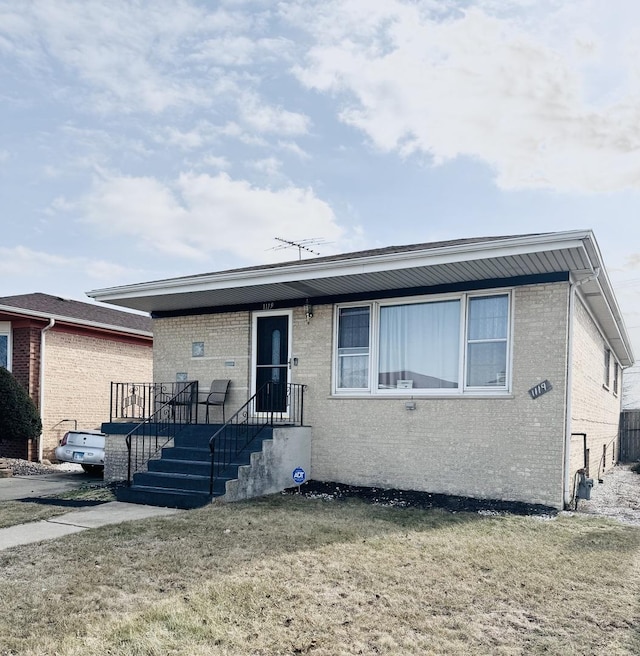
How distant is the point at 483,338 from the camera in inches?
346

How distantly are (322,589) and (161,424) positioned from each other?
6667 mm

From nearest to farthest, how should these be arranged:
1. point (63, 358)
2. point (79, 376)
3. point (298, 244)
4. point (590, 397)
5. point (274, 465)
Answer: point (274, 465) < point (590, 397) < point (63, 358) < point (79, 376) < point (298, 244)

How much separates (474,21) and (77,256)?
1261 centimetres

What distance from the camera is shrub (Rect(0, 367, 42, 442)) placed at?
12953 mm

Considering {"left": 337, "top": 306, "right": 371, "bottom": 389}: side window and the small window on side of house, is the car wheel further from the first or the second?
the small window on side of house

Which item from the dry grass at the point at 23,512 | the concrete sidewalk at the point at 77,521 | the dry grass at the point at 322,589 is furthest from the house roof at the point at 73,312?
the dry grass at the point at 322,589

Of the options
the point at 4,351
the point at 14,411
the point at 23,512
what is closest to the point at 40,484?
the point at 14,411

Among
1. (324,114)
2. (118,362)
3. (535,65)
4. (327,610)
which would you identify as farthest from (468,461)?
(118,362)

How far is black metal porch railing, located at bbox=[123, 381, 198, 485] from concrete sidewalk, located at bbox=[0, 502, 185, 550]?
1.56m

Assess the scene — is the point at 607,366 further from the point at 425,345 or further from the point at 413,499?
the point at 413,499

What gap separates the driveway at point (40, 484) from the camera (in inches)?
372

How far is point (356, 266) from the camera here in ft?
28.8

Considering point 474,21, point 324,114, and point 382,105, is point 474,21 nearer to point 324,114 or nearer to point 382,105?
point 382,105

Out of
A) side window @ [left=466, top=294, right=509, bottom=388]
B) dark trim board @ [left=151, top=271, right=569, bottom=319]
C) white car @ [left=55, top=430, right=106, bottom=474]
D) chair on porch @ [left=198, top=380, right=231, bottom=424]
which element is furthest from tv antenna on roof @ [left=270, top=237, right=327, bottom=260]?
side window @ [left=466, top=294, right=509, bottom=388]
